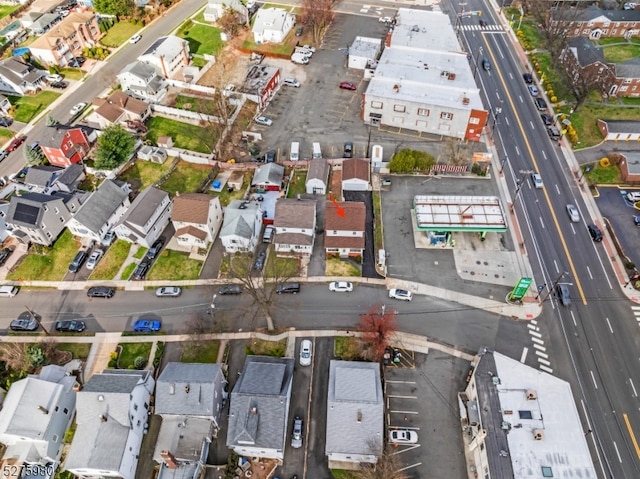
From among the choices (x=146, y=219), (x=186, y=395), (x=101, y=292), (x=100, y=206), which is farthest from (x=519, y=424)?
(x=100, y=206)

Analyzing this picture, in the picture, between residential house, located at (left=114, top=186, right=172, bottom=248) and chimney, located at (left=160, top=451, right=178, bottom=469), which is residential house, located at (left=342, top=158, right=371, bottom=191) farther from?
chimney, located at (left=160, top=451, right=178, bottom=469)

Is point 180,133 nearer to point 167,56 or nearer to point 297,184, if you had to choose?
point 167,56

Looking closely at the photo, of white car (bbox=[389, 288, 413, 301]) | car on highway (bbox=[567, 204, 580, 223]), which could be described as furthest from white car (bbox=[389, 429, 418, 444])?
car on highway (bbox=[567, 204, 580, 223])

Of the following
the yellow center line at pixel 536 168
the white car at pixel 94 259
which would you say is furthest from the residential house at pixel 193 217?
the yellow center line at pixel 536 168

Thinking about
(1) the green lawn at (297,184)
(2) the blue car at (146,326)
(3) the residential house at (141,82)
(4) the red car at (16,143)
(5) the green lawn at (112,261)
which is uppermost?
(3) the residential house at (141,82)

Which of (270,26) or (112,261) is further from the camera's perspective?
(270,26)

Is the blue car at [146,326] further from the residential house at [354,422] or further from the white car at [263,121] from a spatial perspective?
the white car at [263,121]
